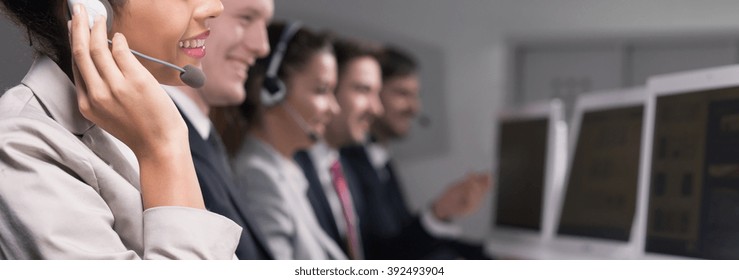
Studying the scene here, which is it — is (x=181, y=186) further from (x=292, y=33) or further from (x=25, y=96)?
(x=292, y=33)

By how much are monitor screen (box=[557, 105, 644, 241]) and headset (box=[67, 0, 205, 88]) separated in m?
1.07

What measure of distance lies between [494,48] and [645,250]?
0.65 m

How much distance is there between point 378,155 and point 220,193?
676mm

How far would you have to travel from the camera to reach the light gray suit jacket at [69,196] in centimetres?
111

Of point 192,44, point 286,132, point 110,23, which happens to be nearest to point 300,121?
point 286,132

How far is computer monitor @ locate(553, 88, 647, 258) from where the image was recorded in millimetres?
1985

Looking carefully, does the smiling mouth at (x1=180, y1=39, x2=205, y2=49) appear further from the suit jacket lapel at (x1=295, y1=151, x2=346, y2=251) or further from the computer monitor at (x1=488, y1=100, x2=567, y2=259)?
the computer monitor at (x1=488, y1=100, x2=567, y2=259)

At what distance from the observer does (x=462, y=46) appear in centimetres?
208

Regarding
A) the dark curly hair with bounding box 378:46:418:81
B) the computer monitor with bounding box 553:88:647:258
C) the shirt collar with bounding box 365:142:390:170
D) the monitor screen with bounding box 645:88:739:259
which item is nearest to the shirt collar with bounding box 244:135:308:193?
the shirt collar with bounding box 365:142:390:170

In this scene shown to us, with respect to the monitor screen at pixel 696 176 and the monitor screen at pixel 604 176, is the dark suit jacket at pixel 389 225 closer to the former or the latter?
the monitor screen at pixel 604 176

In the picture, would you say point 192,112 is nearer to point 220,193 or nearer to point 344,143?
point 220,193

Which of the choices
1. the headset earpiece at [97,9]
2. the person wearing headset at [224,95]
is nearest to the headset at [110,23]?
the headset earpiece at [97,9]

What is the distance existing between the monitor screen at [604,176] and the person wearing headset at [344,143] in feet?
1.71

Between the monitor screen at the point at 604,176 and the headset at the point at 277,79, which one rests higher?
the headset at the point at 277,79
